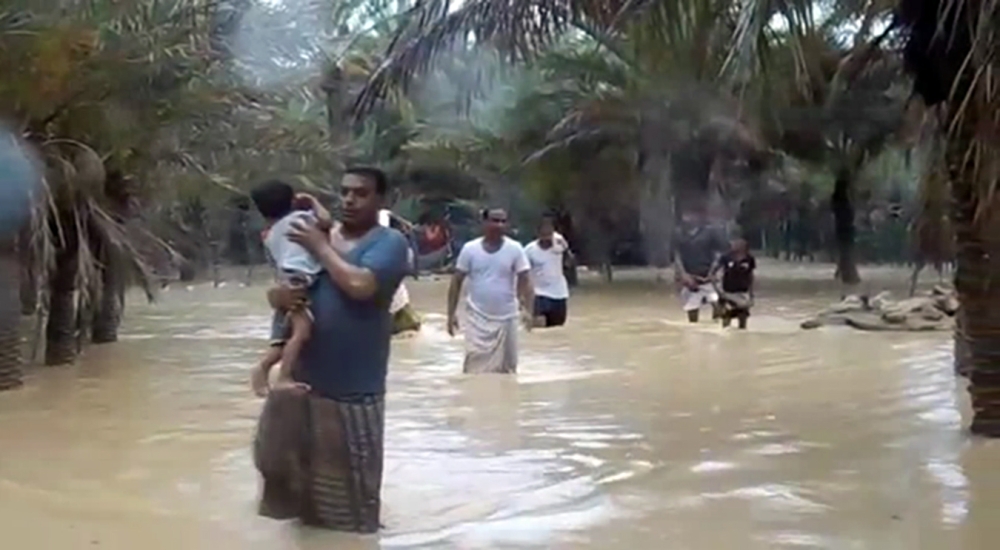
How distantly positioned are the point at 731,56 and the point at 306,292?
296 cm

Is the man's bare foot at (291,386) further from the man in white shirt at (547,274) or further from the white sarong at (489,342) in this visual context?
the man in white shirt at (547,274)

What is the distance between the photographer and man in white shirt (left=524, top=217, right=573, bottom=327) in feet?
53.3

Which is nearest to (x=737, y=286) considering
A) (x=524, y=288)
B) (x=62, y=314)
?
(x=524, y=288)

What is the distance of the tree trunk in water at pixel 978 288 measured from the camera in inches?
333

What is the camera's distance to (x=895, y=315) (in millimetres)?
18438

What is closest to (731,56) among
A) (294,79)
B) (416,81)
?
(416,81)

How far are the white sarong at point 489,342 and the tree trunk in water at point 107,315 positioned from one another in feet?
16.5

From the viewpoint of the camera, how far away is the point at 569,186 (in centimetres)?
3086

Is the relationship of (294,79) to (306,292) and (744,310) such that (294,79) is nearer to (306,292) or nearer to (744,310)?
(744,310)

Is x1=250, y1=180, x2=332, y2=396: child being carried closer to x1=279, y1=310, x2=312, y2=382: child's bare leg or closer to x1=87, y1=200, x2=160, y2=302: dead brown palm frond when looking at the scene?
x1=279, y1=310, x2=312, y2=382: child's bare leg

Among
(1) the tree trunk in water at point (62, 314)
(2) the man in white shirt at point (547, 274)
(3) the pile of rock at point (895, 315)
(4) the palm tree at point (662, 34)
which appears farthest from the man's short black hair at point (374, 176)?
(3) the pile of rock at point (895, 315)

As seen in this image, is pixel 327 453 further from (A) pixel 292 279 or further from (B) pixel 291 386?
(A) pixel 292 279

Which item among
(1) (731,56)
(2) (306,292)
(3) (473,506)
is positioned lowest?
(3) (473,506)

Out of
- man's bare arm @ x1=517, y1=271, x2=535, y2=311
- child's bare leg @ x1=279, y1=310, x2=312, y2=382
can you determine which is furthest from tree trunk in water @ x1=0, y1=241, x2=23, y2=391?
child's bare leg @ x1=279, y1=310, x2=312, y2=382
